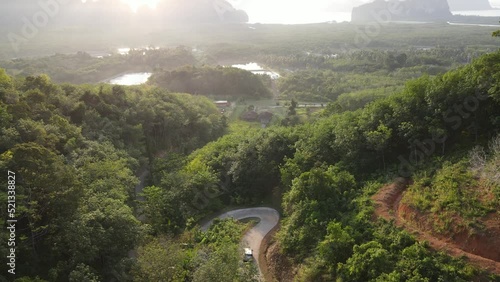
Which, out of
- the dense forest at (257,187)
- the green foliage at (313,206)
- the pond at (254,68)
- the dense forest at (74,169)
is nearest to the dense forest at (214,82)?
the pond at (254,68)

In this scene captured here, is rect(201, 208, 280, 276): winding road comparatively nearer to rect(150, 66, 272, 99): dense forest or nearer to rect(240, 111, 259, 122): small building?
rect(240, 111, 259, 122): small building

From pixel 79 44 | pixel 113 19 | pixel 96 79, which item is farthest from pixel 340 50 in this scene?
pixel 113 19

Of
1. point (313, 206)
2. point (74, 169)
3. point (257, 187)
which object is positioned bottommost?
point (257, 187)

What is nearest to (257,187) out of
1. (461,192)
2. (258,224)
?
(258,224)

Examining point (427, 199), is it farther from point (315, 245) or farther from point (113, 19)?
point (113, 19)

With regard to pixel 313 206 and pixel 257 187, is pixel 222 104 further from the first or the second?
pixel 313 206
